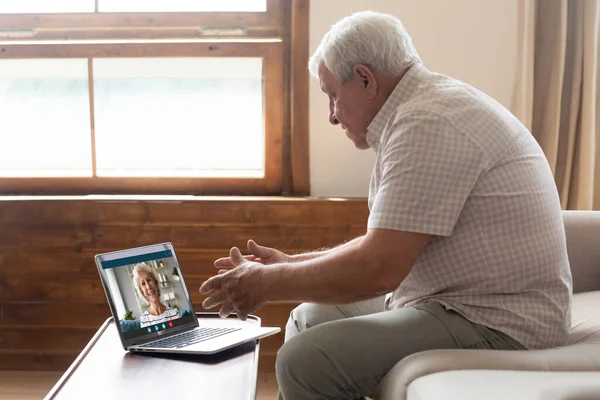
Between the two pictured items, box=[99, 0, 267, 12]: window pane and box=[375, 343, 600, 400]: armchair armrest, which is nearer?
box=[375, 343, 600, 400]: armchair armrest

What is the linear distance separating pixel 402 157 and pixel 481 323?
368mm

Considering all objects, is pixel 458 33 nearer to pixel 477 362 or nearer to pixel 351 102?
pixel 351 102

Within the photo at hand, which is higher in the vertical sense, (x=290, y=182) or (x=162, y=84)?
(x=162, y=84)

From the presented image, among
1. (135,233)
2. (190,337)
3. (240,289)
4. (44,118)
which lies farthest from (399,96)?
(44,118)

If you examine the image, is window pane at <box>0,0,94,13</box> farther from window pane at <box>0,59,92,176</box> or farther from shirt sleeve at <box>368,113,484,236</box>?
shirt sleeve at <box>368,113,484,236</box>

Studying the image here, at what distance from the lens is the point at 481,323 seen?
4.33ft

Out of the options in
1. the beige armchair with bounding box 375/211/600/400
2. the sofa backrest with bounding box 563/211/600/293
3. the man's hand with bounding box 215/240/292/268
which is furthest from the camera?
the sofa backrest with bounding box 563/211/600/293

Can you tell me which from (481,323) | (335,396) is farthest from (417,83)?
(335,396)

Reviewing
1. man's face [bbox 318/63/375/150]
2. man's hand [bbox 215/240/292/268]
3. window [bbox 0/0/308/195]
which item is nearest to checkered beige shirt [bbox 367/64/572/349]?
man's face [bbox 318/63/375/150]

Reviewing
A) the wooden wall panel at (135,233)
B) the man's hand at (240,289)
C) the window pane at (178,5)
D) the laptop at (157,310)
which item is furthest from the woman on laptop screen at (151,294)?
the window pane at (178,5)

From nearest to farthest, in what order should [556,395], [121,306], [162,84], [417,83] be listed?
[556,395] < [417,83] < [121,306] < [162,84]

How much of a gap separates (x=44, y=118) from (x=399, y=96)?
5.61ft

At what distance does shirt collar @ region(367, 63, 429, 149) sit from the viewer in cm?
139

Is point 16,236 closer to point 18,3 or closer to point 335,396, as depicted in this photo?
point 18,3
